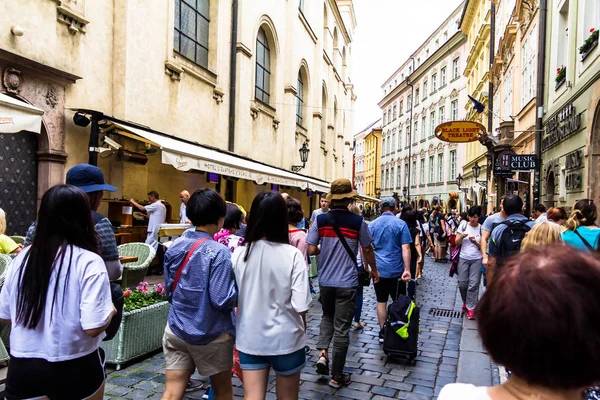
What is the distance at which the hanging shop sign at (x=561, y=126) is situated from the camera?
11.1 m

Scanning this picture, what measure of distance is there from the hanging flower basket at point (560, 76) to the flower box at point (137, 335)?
11926 mm

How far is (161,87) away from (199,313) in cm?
989

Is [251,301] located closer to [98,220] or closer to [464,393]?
[98,220]

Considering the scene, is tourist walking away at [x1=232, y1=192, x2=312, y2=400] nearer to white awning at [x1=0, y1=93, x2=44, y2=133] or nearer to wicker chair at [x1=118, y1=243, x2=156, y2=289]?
white awning at [x1=0, y1=93, x2=44, y2=133]

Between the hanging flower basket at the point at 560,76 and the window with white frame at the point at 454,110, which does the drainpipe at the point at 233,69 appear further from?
the window with white frame at the point at 454,110

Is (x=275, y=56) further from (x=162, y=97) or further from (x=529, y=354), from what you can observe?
(x=529, y=354)

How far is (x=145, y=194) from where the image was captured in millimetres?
11188

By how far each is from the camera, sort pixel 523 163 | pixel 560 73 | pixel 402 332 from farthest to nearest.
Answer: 1. pixel 523 163
2. pixel 560 73
3. pixel 402 332

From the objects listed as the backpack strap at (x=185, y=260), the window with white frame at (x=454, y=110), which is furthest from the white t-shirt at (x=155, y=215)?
the window with white frame at (x=454, y=110)

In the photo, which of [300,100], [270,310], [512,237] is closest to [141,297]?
[270,310]

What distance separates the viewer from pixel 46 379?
2.21 m

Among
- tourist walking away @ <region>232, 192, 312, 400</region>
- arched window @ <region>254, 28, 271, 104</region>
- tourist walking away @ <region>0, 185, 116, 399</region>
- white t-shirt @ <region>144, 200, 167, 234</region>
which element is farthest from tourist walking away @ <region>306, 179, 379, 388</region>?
arched window @ <region>254, 28, 271, 104</region>

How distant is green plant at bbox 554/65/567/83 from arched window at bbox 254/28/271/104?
10.2m

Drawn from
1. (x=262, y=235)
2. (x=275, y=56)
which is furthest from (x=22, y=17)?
(x=275, y=56)
